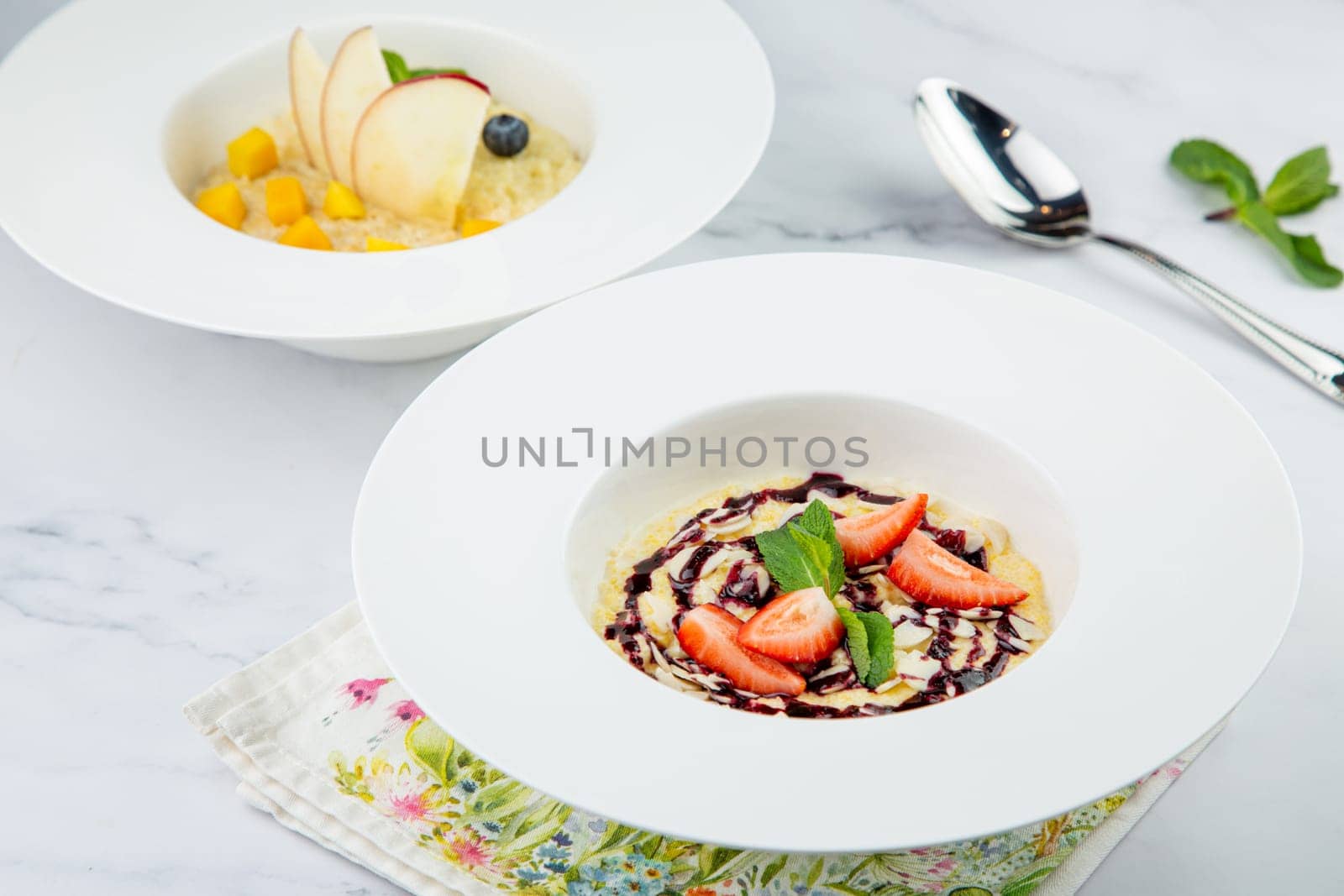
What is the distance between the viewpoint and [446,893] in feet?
4.00

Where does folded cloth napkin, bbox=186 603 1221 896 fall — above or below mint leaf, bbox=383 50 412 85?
below

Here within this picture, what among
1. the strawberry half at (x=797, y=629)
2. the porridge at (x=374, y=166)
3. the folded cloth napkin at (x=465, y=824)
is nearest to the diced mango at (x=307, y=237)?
the porridge at (x=374, y=166)

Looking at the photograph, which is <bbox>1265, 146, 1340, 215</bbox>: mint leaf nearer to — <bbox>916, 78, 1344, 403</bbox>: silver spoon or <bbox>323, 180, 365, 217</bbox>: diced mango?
<bbox>916, 78, 1344, 403</bbox>: silver spoon

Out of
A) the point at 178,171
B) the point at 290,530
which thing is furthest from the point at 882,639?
the point at 178,171

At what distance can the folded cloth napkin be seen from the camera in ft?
3.91

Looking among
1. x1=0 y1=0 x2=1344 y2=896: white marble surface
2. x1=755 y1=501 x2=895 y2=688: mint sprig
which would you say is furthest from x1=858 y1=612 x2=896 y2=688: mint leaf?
x1=0 y1=0 x2=1344 y2=896: white marble surface

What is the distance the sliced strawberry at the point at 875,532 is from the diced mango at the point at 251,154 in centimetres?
122

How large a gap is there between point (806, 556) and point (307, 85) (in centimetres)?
125

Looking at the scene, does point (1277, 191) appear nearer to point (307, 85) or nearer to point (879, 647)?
point (879, 647)

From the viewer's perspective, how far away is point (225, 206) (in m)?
1.98

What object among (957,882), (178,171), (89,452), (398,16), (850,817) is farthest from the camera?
(398,16)

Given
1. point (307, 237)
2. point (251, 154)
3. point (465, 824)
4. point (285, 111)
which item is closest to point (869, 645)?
point (465, 824)

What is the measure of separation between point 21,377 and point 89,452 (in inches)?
8.4

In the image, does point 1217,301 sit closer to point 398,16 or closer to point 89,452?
point 398,16
